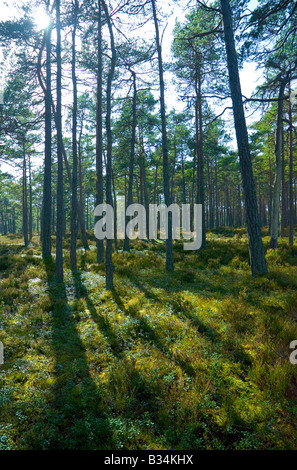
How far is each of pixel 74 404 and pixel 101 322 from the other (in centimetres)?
267

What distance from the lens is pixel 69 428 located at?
3.09 m

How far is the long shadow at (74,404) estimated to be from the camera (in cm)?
292

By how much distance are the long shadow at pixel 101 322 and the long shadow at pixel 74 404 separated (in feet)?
2.04

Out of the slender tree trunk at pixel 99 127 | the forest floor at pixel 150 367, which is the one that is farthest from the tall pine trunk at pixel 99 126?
the forest floor at pixel 150 367

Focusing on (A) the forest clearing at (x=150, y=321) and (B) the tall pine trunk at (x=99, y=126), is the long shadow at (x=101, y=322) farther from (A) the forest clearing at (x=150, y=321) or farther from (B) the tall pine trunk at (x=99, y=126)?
(B) the tall pine trunk at (x=99, y=126)

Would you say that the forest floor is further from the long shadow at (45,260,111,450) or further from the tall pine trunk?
the tall pine trunk

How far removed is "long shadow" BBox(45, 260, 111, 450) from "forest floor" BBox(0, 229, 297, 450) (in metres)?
0.02

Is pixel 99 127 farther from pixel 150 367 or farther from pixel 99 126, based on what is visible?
pixel 150 367

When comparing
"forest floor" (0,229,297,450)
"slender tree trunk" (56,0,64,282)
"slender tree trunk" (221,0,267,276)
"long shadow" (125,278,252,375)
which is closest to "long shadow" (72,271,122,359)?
"forest floor" (0,229,297,450)

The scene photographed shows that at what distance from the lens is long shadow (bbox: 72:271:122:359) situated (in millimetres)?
5055

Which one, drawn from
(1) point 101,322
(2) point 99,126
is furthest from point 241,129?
(1) point 101,322

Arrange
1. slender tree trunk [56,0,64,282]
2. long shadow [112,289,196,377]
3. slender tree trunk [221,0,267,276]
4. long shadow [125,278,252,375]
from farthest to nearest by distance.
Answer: slender tree trunk [56,0,64,282], slender tree trunk [221,0,267,276], long shadow [125,278,252,375], long shadow [112,289,196,377]

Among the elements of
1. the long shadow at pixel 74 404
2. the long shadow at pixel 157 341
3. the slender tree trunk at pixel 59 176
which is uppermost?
the slender tree trunk at pixel 59 176
